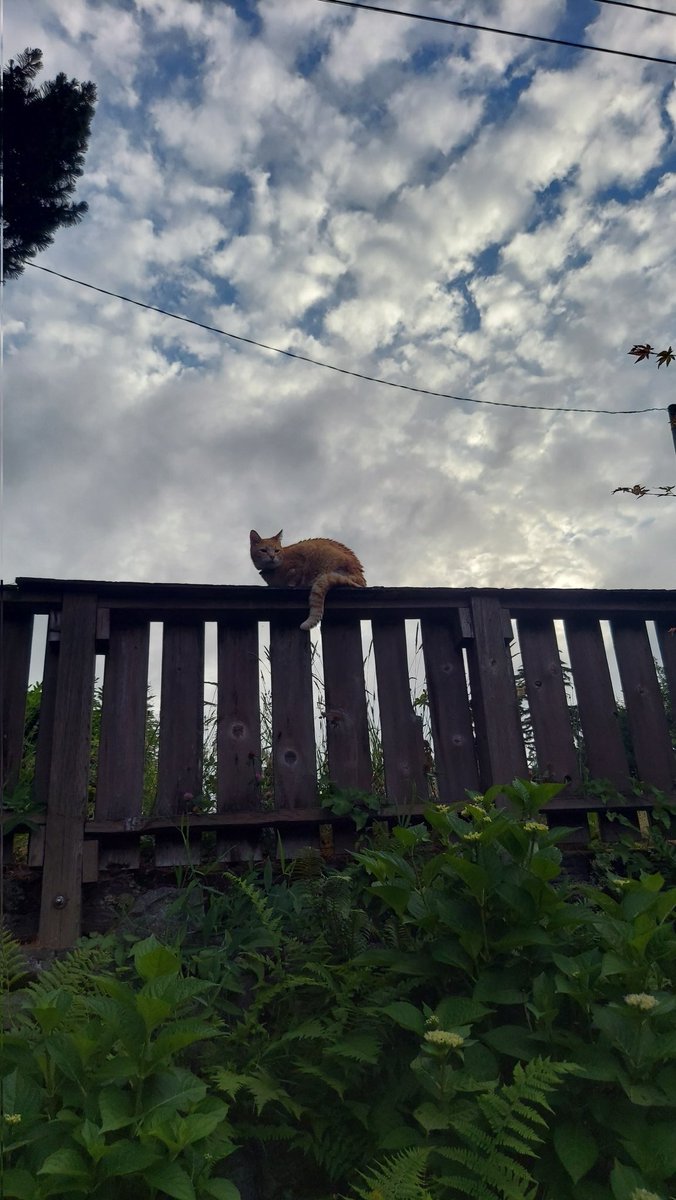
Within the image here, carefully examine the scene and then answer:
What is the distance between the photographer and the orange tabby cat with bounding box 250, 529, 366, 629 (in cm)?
527

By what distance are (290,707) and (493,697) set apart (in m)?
1.14

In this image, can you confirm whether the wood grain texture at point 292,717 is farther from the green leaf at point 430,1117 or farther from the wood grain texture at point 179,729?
the green leaf at point 430,1117

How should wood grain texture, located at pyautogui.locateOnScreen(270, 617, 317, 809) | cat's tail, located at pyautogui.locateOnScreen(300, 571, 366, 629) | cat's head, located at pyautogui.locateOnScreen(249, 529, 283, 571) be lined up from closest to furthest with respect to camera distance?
wood grain texture, located at pyautogui.locateOnScreen(270, 617, 317, 809) < cat's tail, located at pyautogui.locateOnScreen(300, 571, 366, 629) < cat's head, located at pyautogui.locateOnScreen(249, 529, 283, 571)

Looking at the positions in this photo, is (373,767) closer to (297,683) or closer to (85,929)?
(297,683)

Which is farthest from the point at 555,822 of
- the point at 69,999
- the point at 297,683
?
the point at 69,999

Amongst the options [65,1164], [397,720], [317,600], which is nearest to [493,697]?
[397,720]

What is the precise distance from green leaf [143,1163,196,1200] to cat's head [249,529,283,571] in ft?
15.2

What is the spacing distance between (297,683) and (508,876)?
225 cm

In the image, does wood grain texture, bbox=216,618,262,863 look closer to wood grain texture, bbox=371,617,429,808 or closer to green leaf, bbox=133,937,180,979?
wood grain texture, bbox=371,617,429,808

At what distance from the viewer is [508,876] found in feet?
7.23

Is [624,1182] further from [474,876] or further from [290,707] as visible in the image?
[290,707]

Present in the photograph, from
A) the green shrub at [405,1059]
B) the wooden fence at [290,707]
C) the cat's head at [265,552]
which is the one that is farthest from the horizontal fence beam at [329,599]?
the green shrub at [405,1059]


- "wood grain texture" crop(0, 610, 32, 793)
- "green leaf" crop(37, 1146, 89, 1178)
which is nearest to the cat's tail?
"wood grain texture" crop(0, 610, 32, 793)

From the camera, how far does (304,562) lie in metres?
5.69
